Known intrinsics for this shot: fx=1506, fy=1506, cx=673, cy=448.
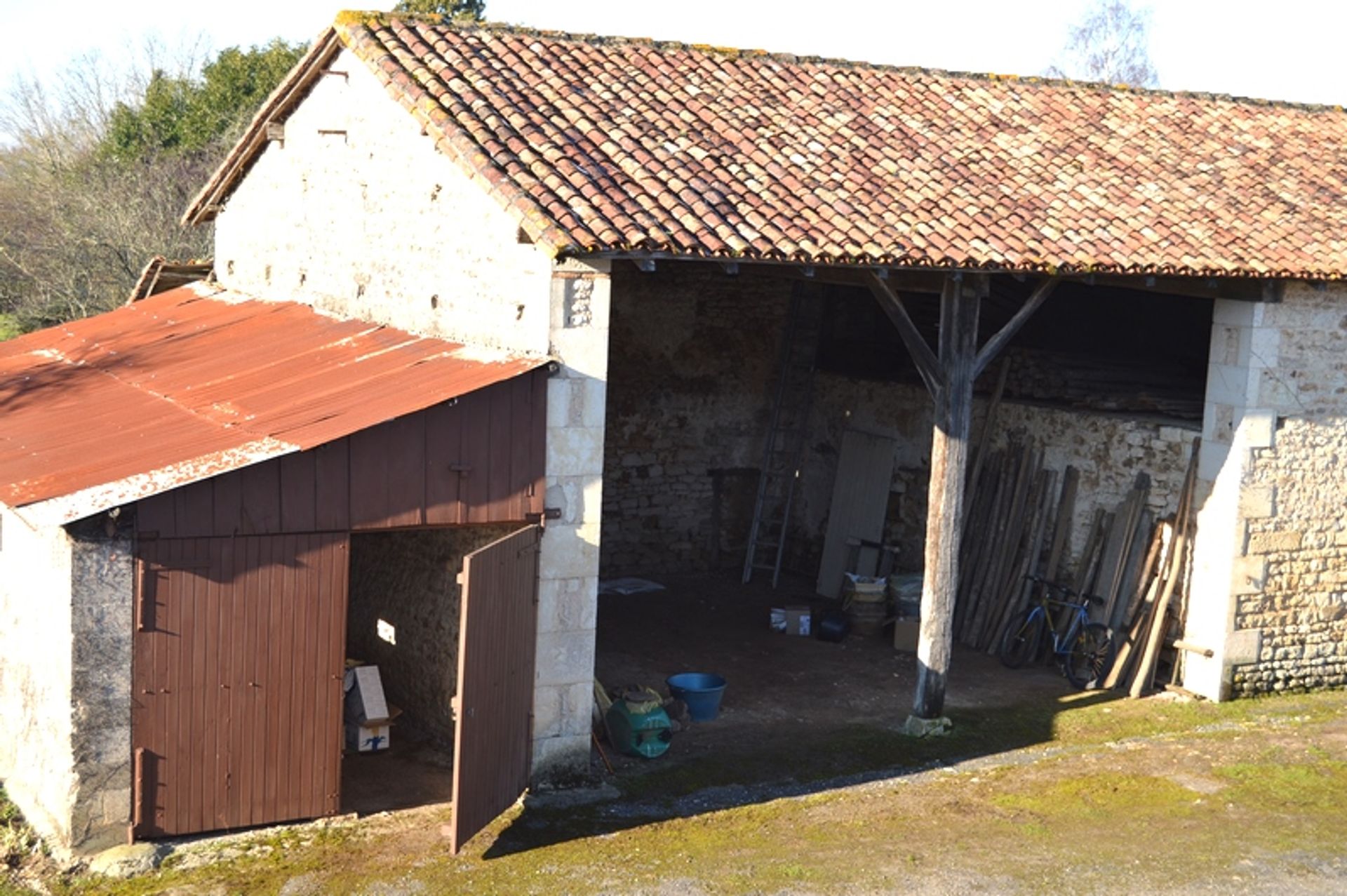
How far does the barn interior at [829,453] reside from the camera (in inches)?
529

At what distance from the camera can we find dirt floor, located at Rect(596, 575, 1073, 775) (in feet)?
39.3

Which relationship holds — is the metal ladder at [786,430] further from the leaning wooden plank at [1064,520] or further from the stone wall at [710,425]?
the leaning wooden plank at [1064,520]

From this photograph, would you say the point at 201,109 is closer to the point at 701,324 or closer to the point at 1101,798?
the point at 701,324

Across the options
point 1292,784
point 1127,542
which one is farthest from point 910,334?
point 1292,784

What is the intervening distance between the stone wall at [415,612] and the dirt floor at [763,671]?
57.0 inches

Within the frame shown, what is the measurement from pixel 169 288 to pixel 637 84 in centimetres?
735

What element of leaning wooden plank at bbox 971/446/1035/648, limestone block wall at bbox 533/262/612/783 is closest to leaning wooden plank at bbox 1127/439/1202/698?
leaning wooden plank at bbox 971/446/1035/648

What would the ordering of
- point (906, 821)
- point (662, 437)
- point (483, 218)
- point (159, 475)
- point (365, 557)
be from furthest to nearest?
1. point (662, 437)
2. point (365, 557)
3. point (483, 218)
4. point (906, 821)
5. point (159, 475)

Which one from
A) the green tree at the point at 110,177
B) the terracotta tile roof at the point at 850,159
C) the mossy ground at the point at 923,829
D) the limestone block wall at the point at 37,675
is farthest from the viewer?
the green tree at the point at 110,177

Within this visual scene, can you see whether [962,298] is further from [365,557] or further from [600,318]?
[365,557]

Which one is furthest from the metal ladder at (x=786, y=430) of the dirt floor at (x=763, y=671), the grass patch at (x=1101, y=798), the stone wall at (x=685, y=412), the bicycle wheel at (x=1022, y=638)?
the grass patch at (x=1101, y=798)

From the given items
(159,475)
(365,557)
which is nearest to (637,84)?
(365,557)

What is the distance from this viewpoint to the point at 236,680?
8.98 metres

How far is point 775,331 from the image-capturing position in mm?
17297
